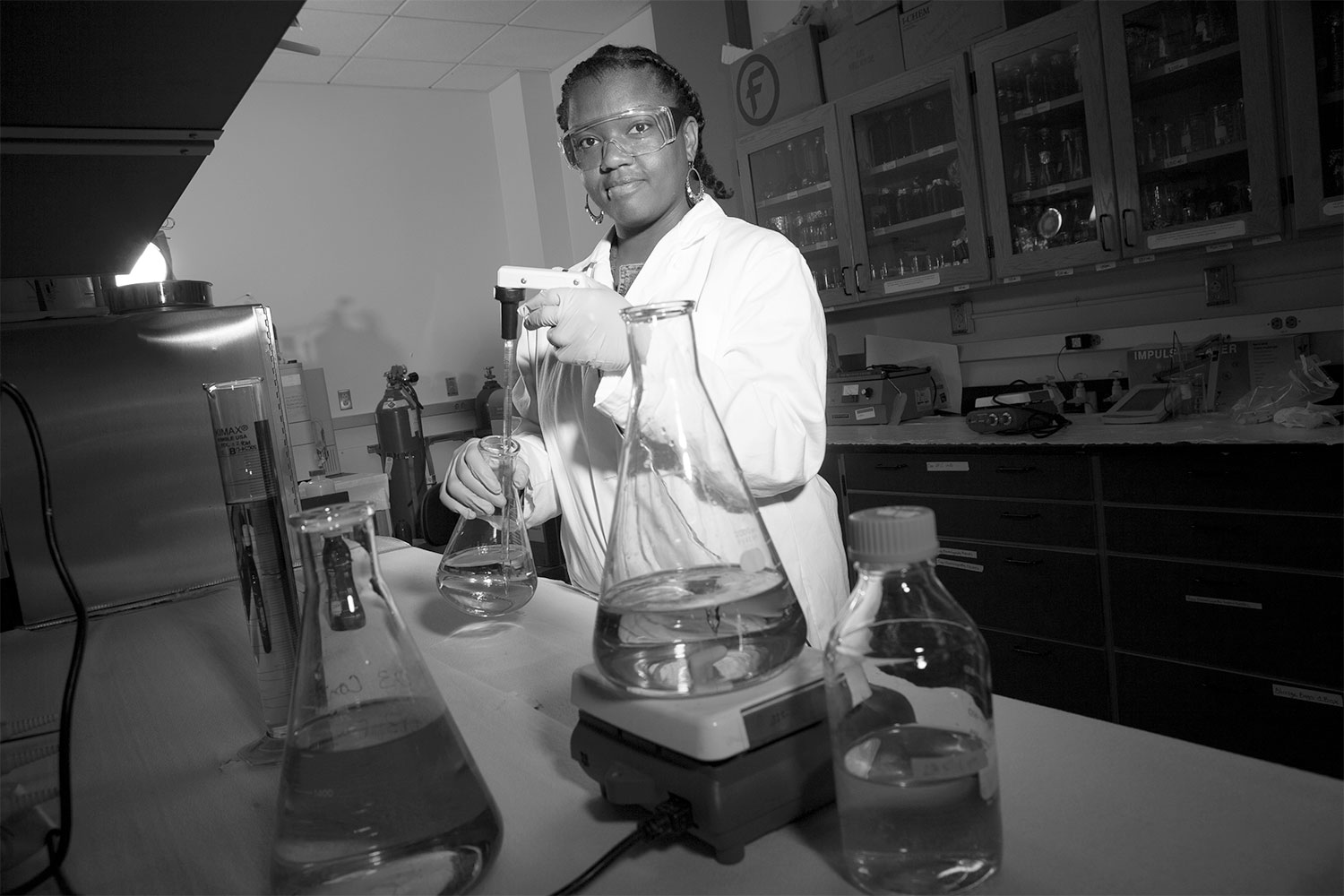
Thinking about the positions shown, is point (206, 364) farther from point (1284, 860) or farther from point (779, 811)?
point (1284, 860)

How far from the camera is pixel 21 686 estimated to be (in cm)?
113

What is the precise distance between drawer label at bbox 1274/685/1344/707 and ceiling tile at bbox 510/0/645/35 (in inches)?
138

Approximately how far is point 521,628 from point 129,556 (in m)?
1.13

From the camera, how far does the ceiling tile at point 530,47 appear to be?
438cm

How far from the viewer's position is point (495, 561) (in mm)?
1084

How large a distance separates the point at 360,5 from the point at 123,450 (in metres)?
2.82

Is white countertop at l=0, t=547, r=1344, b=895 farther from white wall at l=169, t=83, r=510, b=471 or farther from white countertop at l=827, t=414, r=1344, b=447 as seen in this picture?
white wall at l=169, t=83, r=510, b=471

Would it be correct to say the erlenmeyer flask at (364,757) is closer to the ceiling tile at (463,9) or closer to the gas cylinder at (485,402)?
the ceiling tile at (463,9)

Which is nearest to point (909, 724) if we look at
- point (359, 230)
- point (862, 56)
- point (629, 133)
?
point (629, 133)

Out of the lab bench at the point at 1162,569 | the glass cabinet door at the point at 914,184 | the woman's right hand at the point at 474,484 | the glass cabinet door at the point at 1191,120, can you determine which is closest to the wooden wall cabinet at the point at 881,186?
the glass cabinet door at the point at 914,184

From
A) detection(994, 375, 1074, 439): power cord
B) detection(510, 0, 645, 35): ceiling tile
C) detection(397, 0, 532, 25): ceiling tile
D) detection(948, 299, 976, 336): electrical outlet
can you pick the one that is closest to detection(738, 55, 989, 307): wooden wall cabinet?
detection(948, 299, 976, 336): electrical outlet

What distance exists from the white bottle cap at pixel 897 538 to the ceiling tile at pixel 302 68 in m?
4.55

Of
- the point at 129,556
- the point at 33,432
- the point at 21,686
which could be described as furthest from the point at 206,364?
the point at 33,432

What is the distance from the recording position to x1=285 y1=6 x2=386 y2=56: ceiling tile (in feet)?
12.7
